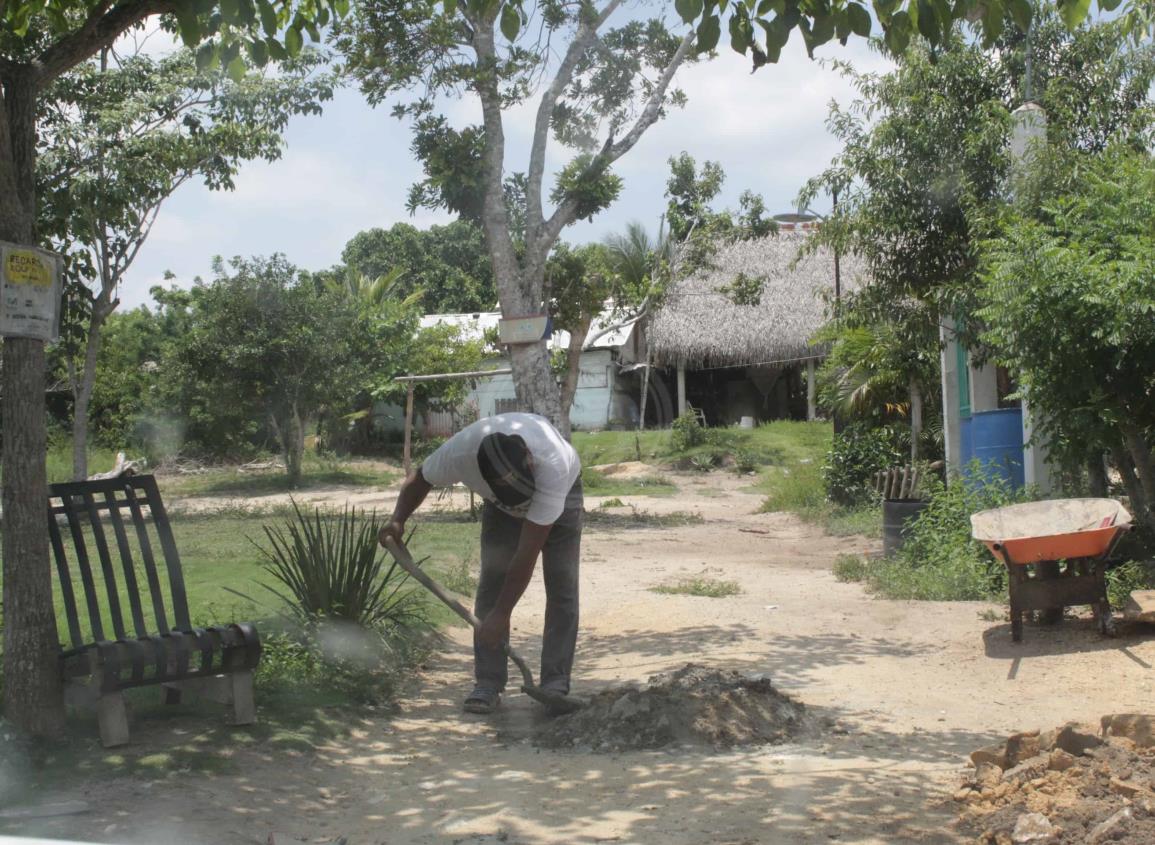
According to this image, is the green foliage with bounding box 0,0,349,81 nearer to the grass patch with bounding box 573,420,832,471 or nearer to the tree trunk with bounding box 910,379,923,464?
the tree trunk with bounding box 910,379,923,464

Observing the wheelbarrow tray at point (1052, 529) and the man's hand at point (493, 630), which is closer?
the man's hand at point (493, 630)

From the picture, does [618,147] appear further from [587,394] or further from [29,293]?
[587,394]

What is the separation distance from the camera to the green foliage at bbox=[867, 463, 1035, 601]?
8.89 metres

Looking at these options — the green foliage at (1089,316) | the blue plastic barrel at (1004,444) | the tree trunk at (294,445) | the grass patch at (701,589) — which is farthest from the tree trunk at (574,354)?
the green foliage at (1089,316)

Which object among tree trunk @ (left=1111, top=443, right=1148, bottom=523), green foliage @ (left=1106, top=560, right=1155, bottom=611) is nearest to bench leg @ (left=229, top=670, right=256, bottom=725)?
green foliage @ (left=1106, top=560, right=1155, bottom=611)

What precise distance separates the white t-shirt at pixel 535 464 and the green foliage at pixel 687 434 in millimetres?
20287

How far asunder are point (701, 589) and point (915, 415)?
7.23 metres

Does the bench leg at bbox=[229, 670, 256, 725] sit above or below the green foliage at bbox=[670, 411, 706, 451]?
below

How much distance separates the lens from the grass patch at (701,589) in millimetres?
9703

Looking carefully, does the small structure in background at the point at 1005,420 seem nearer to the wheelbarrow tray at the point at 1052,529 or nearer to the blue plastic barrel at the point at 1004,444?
the blue plastic barrel at the point at 1004,444

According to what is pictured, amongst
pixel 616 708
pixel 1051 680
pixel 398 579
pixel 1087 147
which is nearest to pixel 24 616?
pixel 616 708

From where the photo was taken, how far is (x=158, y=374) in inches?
1081

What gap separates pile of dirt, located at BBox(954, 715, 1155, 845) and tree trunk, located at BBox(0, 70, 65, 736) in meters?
3.64

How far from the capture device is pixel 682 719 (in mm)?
5227
